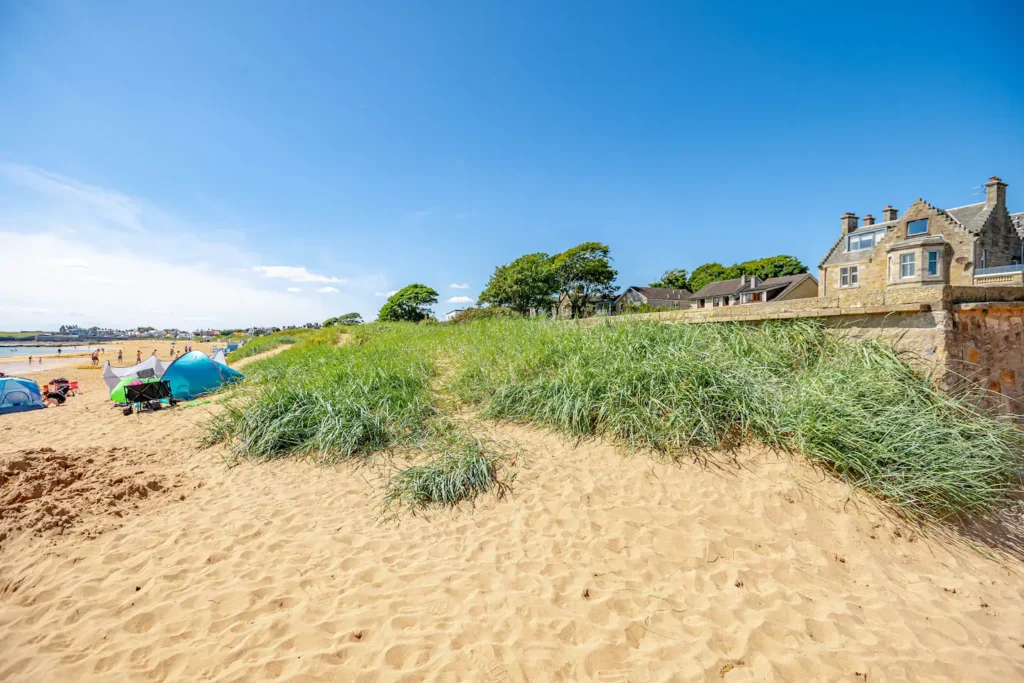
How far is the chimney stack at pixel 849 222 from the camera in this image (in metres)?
26.0

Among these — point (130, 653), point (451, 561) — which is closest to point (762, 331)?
point (451, 561)

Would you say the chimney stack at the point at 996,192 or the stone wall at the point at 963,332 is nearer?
the stone wall at the point at 963,332

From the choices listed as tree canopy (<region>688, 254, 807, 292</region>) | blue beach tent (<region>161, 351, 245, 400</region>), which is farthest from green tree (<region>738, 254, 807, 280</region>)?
blue beach tent (<region>161, 351, 245, 400</region>)

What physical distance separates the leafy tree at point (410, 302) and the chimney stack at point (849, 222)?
34.9 m

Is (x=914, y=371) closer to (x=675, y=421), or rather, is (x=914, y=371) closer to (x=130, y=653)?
(x=675, y=421)

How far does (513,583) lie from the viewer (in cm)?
324

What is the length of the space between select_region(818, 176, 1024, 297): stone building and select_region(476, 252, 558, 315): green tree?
59.8 ft

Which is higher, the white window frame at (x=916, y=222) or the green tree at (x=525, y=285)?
the white window frame at (x=916, y=222)

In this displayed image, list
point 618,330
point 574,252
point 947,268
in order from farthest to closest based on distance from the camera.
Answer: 1. point 574,252
2. point 947,268
3. point 618,330

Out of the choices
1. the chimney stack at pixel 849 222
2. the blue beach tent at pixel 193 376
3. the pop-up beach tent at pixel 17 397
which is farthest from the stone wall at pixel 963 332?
the chimney stack at pixel 849 222

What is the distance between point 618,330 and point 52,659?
26.1 feet

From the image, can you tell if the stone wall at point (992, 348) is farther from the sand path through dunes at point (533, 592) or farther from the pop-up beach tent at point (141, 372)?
the pop-up beach tent at point (141, 372)

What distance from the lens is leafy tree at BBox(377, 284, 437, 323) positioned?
4025 cm

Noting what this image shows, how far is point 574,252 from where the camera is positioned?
116ft
